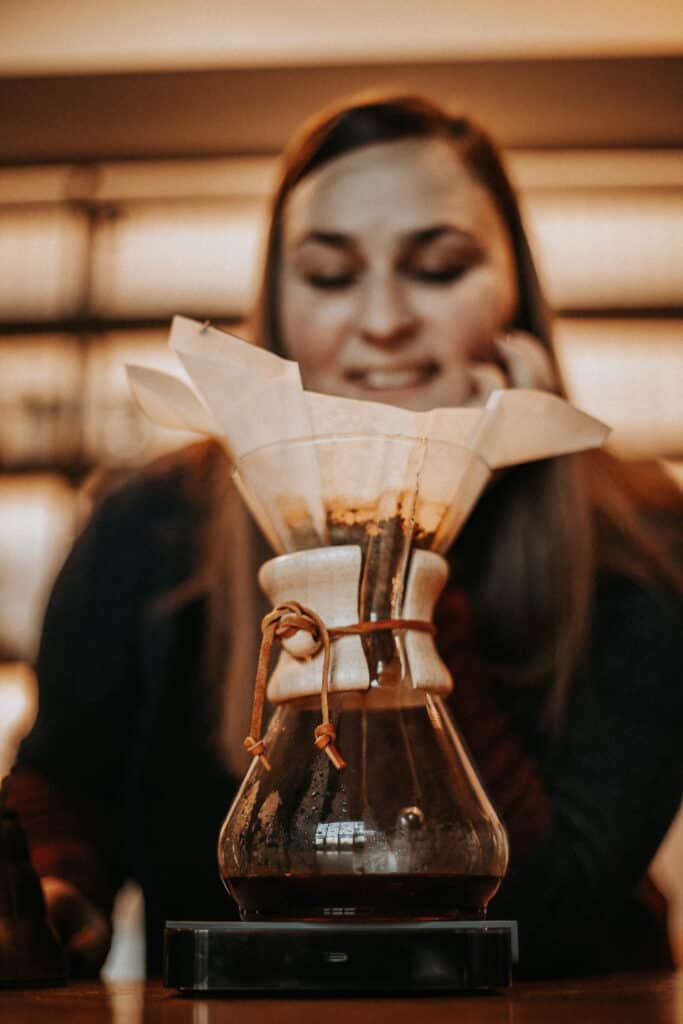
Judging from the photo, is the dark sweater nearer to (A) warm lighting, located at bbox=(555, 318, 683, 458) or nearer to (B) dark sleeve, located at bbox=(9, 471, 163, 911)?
(B) dark sleeve, located at bbox=(9, 471, 163, 911)

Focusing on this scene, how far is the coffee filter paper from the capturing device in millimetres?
492

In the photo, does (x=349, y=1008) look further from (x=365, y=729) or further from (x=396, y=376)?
(x=396, y=376)

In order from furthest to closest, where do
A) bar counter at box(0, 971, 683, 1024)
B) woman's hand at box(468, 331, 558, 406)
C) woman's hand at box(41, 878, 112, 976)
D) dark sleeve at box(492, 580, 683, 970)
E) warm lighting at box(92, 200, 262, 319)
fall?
warm lighting at box(92, 200, 262, 319) < woman's hand at box(468, 331, 558, 406) < dark sleeve at box(492, 580, 683, 970) < woman's hand at box(41, 878, 112, 976) < bar counter at box(0, 971, 683, 1024)

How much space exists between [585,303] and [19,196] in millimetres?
1020

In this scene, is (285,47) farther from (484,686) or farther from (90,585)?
(484,686)

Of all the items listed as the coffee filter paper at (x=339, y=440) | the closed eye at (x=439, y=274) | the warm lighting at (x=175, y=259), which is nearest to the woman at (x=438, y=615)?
Answer: the closed eye at (x=439, y=274)

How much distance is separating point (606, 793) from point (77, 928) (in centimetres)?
43

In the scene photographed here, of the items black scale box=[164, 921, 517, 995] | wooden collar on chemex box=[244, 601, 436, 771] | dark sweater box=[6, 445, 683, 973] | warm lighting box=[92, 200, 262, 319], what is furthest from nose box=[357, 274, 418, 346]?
warm lighting box=[92, 200, 262, 319]

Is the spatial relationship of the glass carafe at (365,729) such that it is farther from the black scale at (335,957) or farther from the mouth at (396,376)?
the mouth at (396,376)

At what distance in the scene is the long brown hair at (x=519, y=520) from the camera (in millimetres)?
1039

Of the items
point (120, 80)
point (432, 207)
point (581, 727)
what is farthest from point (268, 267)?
point (120, 80)

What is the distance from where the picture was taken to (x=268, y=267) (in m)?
1.14

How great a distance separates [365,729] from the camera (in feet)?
1.52

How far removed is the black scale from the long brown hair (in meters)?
0.62
